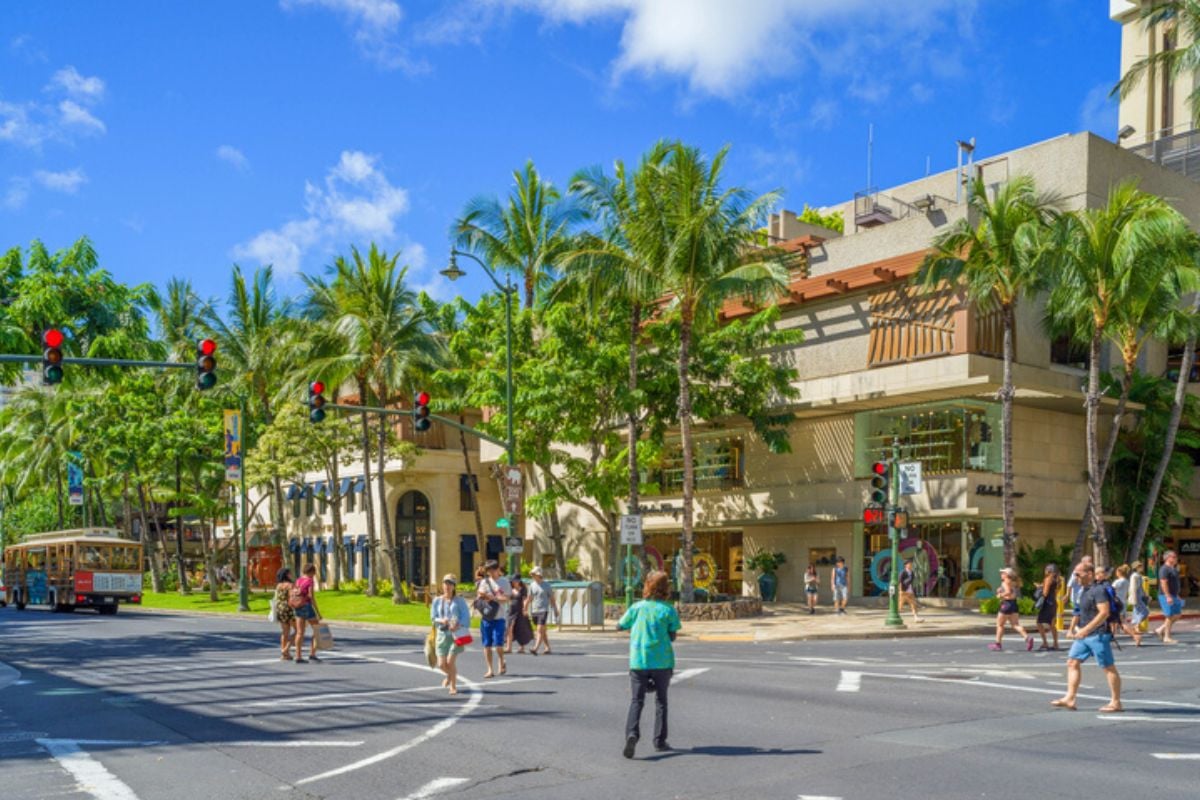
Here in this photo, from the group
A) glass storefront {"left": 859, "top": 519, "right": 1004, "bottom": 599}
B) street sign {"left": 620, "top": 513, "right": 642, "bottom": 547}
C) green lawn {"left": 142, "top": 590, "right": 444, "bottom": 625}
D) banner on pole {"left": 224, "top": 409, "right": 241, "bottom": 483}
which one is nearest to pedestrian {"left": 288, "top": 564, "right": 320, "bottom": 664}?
street sign {"left": 620, "top": 513, "right": 642, "bottom": 547}

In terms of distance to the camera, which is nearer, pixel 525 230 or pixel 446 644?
pixel 446 644

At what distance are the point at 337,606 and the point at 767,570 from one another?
1543 centimetres

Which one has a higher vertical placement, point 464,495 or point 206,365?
point 206,365

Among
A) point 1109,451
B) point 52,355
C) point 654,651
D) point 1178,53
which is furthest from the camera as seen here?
point 1109,451

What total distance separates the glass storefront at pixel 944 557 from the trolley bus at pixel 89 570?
84.6 ft

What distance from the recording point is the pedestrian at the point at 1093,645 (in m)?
14.0

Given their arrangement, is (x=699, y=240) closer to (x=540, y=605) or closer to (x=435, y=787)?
(x=540, y=605)

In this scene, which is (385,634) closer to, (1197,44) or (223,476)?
(1197,44)

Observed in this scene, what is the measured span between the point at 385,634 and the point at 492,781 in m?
23.2

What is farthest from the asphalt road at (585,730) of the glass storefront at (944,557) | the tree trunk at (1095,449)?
the glass storefront at (944,557)

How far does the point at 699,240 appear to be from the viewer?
34.0m

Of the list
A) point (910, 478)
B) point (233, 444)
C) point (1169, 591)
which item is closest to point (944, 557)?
point (910, 478)

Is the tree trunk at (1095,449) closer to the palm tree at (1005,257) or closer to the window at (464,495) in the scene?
the palm tree at (1005,257)

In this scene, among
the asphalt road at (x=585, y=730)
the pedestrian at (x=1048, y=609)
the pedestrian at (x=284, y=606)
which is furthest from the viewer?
the pedestrian at (x=1048, y=609)
